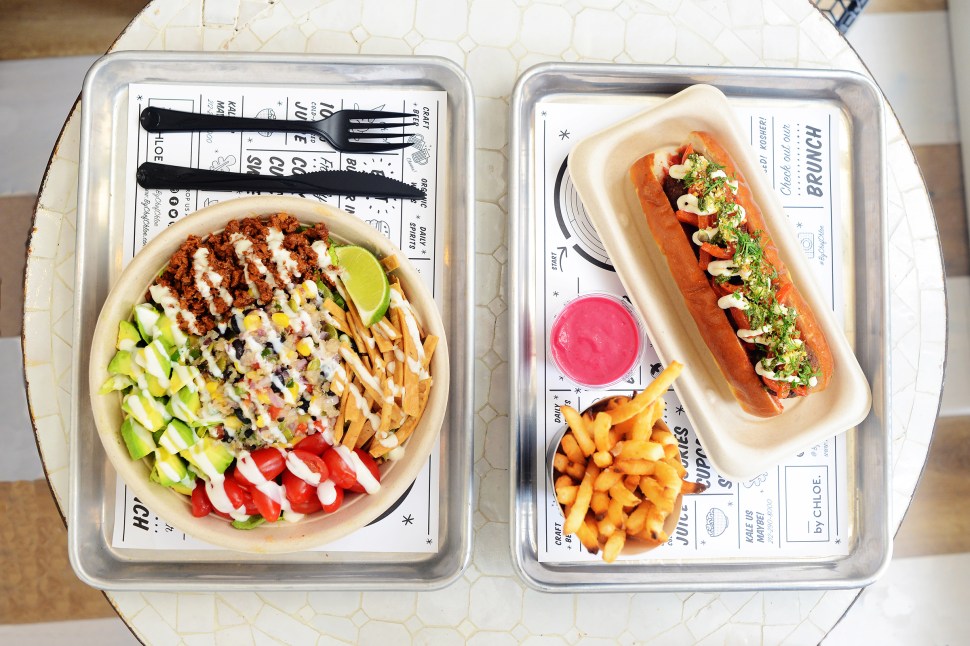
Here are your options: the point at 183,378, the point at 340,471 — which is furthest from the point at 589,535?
the point at 183,378

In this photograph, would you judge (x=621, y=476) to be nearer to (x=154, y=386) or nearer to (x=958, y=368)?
(x=154, y=386)

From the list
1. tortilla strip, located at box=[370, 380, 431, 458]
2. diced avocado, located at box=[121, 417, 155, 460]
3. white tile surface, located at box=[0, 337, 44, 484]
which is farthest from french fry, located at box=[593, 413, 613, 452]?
white tile surface, located at box=[0, 337, 44, 484]

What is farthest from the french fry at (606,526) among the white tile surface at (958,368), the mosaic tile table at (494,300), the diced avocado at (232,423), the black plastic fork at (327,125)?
the white tile surface at (958,368)

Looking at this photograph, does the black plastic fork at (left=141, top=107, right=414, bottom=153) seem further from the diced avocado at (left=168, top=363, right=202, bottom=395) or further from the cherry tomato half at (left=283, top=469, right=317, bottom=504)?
the cherry tomato half at (left=283, top=469, right=317, bottom=504)

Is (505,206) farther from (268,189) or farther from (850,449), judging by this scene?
(850,449)

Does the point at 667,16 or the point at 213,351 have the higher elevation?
the point at 667,16

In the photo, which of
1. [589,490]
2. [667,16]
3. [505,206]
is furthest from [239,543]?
[667,16]

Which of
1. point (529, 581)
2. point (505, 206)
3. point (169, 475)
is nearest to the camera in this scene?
point (169, 475)
